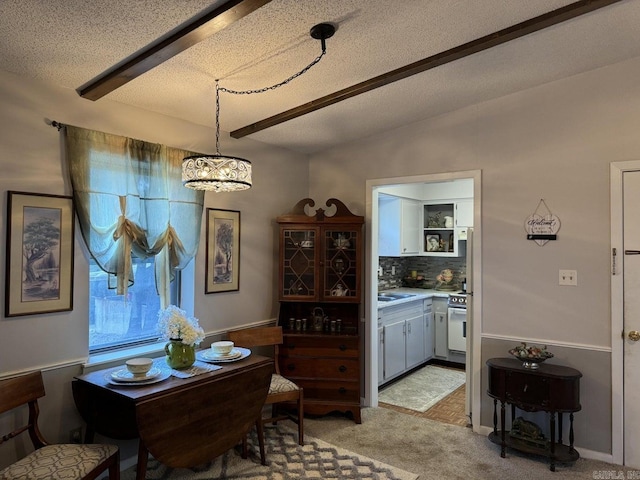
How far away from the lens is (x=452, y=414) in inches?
146

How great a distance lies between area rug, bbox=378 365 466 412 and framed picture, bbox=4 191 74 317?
2919mm

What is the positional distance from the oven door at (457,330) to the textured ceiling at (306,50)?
2.56m

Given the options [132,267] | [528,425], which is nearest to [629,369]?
[528,425]

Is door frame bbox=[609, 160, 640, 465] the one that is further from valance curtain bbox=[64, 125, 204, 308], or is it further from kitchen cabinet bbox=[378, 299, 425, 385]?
valance curtain bbox=[64, 125, 204, 308]

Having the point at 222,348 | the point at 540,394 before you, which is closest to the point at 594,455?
the point at 540,394

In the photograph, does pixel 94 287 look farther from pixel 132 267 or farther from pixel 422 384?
pixel 422 384

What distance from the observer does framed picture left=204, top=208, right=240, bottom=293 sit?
128 inches

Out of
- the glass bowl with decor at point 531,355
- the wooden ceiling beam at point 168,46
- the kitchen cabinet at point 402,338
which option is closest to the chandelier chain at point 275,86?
the wooden ceiling beam at point 168,46

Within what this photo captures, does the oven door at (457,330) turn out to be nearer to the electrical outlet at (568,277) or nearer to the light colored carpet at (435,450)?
the light colored carpet at (435,450)

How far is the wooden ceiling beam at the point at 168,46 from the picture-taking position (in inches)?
70.4

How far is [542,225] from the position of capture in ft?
10.2

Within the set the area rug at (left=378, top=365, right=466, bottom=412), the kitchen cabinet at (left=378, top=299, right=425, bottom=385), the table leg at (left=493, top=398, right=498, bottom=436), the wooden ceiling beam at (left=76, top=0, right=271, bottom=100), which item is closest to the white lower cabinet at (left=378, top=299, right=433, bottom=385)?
the kitchen cabinet at (left=378, top=299, right=425, bottom=385)

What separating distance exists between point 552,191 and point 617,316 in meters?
0.94

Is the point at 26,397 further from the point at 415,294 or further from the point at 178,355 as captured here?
the point at 415,294
